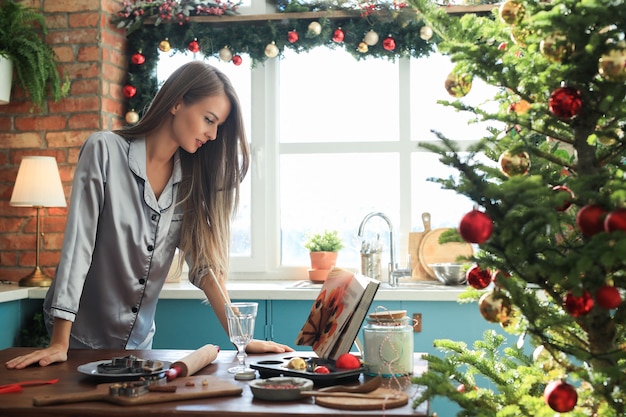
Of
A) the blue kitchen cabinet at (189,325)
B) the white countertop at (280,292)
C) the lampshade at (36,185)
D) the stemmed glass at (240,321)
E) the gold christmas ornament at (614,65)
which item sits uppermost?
the gold christmas ornament at (614,65)

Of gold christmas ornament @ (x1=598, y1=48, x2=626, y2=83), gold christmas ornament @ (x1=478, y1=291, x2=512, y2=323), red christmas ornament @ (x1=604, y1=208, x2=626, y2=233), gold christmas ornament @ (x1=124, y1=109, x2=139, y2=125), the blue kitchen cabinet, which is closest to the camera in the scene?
red christmas ornament @ (x1=604, y1=208, x2=626, y2=233)

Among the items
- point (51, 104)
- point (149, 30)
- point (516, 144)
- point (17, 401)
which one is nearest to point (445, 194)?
point (149, 30)

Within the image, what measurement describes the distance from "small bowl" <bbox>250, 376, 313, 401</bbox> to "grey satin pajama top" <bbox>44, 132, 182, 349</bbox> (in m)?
0.91

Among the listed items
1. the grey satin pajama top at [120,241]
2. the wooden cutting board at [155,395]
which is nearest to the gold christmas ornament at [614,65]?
the wooden cutting board at [155,395]

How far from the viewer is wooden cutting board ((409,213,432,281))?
3916 mm

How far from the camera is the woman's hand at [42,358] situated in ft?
6.12

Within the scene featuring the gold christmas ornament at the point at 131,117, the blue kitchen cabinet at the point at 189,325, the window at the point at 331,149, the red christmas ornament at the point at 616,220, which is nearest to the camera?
the red christmas ornament at the point at 616,220

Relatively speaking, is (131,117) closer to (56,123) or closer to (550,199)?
(56,123)

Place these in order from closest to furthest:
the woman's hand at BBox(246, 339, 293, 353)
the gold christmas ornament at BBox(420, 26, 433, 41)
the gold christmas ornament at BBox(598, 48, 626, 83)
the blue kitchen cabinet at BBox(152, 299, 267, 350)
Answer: the gold christmas ornament at BBox(598, 48, 626, 83) < the woman's hand at BBox(246, 339, 293, 353) < the blue kitchen cabinet at BBox(152, 299, 267, 350) < the gold christmas ornament at BBox(420, 26, 433, 41)

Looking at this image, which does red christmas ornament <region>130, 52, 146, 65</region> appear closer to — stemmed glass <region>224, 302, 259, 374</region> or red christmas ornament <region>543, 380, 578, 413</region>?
stemmed glass <region>224, 302, 259, 374</region>

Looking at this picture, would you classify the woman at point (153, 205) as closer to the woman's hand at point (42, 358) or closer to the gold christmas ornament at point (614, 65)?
the woman's hand at point (42, 358)

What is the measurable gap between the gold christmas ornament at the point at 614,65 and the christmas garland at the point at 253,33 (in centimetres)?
244

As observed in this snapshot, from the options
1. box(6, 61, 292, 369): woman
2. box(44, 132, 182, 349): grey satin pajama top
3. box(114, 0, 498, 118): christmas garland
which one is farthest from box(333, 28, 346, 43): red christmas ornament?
box(44, 132, 182, 349): grey satin pajama top

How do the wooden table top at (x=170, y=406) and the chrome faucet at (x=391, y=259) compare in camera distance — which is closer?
the wooden table top at (x=170, y=406)
